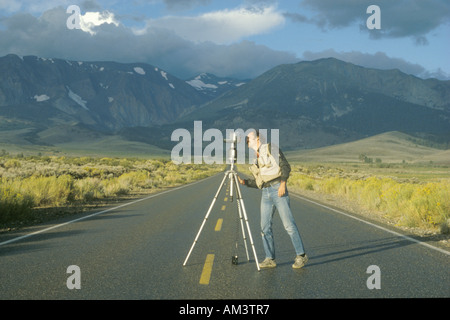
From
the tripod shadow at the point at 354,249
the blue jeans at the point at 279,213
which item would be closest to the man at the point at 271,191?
the blue jeans at the point at 279,213

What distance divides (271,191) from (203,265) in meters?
1.68

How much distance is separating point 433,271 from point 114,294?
4941mm

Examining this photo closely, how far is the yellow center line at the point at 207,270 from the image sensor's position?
6321 mm

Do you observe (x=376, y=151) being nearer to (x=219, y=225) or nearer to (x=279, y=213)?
(x=219, y=225)

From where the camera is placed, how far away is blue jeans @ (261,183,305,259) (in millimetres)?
6926

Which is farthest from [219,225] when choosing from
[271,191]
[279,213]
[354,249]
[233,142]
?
[233,142]

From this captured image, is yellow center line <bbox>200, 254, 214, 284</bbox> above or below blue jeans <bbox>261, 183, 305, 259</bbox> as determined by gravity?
below

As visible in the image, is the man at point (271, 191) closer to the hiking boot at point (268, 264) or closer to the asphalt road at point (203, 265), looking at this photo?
the hiking boot at point (268, 264)

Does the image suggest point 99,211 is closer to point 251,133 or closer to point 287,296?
point 251,133

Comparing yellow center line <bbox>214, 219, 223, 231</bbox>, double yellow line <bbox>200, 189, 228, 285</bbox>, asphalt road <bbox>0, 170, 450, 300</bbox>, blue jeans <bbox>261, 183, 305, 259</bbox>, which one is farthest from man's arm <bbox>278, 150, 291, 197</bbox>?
yellow center line <bbox>214, 219, 223, 231</bbox>

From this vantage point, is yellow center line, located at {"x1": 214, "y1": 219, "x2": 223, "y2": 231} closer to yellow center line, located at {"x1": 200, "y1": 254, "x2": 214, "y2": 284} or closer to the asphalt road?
the asphalt road

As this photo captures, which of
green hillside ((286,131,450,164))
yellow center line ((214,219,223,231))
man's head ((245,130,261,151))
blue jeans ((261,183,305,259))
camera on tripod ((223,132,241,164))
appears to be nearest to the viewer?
camera on tripod ((223,132,241,164))

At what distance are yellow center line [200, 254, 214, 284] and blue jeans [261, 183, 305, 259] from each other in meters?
1.00

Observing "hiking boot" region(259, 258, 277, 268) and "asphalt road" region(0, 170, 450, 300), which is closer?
"asphalt road" region(0, 170, 450, 300)
